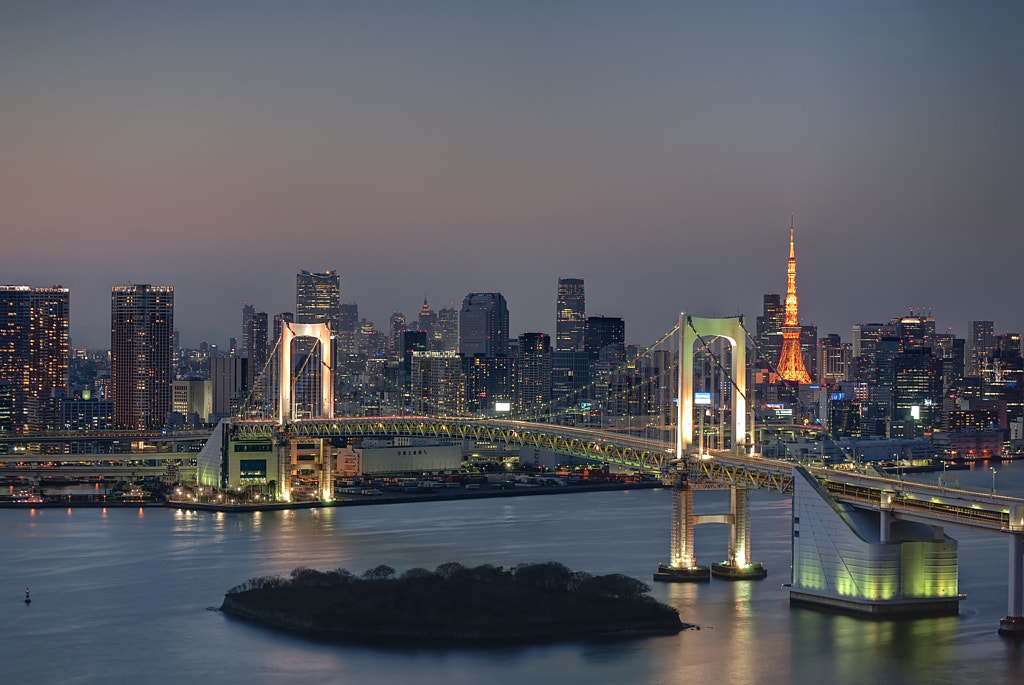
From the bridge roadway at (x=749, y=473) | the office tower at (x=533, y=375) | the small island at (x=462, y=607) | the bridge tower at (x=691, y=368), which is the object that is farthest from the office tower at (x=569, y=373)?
the small island at (x=462, y=607)

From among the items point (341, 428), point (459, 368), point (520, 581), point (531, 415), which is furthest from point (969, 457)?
point (520, 581)

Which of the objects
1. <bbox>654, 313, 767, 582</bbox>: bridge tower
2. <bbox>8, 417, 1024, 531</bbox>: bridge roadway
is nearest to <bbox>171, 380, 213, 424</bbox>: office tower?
<bbox>8, 417, 1024, 531</bbox>: bridge roadway

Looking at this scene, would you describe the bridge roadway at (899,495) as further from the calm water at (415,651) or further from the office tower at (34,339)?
the office tower at (34,339)

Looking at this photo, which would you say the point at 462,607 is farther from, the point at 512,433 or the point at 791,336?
the point at 791,336

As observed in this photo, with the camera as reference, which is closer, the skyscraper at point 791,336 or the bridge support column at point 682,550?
the bridge support column at point 682,550

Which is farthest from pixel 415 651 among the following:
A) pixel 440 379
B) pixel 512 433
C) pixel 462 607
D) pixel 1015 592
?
pixel 440 379

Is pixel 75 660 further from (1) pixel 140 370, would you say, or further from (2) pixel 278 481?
(1) pixel 140 370
